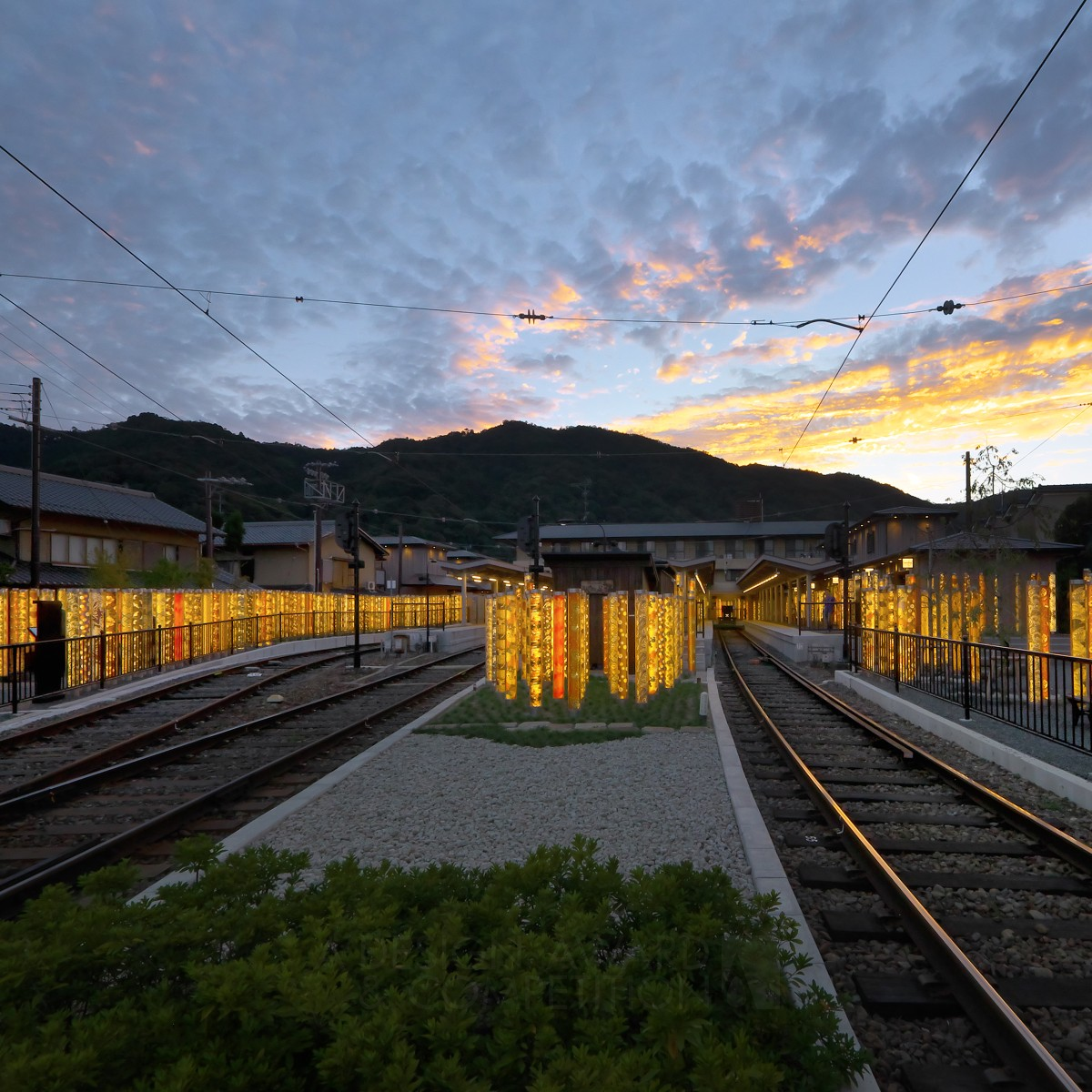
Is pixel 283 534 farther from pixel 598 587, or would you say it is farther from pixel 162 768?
pixel 162 768

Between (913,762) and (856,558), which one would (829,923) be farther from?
(856,558)

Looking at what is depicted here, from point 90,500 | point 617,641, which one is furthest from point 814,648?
point 90,500

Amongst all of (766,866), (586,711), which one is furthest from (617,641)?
(766,866)

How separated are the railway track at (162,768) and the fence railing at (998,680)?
986 centimetres

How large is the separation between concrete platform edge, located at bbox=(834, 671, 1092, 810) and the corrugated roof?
111 ft

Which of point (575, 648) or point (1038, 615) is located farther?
point (1038, 615)

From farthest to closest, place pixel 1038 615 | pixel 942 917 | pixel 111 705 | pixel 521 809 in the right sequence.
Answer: pixel 1038 615, pixel 111 705, pixel 521 809, pixel 942 917

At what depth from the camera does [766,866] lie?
5.61m

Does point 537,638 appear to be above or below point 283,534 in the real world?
below

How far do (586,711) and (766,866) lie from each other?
7.74m

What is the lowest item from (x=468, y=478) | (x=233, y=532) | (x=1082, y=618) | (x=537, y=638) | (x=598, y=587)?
(x=537, y=638)

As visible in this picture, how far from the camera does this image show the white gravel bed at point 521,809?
6.13 m

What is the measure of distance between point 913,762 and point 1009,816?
Result: 273 cm

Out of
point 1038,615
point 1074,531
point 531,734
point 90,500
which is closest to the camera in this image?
point 531,734
